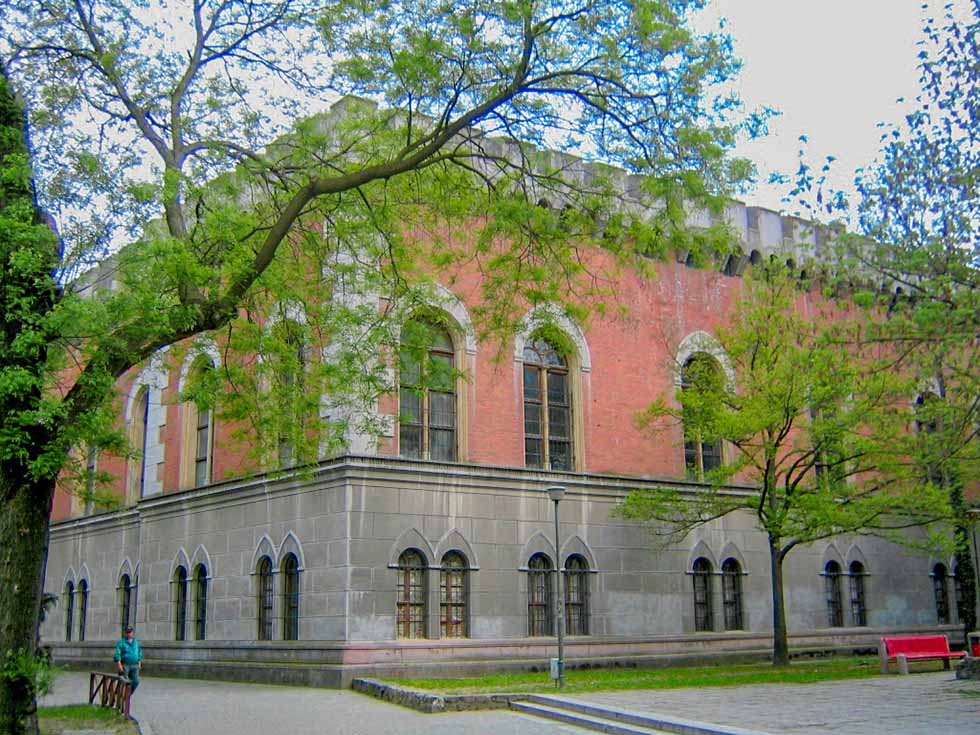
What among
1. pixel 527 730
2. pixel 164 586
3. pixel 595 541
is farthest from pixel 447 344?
pixel 527 730

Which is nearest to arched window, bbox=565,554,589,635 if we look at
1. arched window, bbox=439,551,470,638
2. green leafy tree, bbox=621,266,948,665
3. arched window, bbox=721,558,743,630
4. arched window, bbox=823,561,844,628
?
green leafy tree, bbox=621,266,948,665

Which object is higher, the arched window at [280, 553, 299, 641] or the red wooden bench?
the arched window at [280, 553, 299, 641]

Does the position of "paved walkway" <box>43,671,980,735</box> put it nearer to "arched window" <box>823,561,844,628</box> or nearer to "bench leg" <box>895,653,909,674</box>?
"bench leg" <box>895,653,909,674</box>

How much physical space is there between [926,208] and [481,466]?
485 inches

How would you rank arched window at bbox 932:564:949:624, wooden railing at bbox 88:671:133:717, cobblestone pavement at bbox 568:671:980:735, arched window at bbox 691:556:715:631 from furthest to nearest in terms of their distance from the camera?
arched window at bbox 932:564:949:624, arched window at bbox 691:556:715:631, wooden railing at bbox 88:671:133:717, cobblestone pavement at bbox 568:671:980:735

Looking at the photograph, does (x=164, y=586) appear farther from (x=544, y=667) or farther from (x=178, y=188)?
(x=178, y=188)

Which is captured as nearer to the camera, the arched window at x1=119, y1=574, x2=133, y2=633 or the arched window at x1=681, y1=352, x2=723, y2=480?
the arched window at x1=681, y1=352, x2=723, y2=480

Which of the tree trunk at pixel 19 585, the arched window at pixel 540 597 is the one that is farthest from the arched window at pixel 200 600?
the tree trunk at pixel 19 585

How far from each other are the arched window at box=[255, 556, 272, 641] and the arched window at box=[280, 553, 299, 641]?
2.07 feet

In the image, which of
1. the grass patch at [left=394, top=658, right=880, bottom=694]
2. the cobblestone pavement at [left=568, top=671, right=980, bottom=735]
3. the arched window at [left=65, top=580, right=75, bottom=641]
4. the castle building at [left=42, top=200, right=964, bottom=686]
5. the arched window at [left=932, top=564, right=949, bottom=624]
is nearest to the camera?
the cobblestone pavement at [left=568, top=671, right=980, bottom=735]

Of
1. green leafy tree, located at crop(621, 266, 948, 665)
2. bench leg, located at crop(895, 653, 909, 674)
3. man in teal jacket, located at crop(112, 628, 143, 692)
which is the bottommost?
bench leg, located at crop(895, 653, 909, 674)

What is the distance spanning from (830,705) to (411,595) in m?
9.45

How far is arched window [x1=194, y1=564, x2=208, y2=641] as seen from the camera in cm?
2741

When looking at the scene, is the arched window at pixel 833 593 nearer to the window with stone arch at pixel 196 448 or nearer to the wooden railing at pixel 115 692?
the window with stone arch at pixel 196 448
